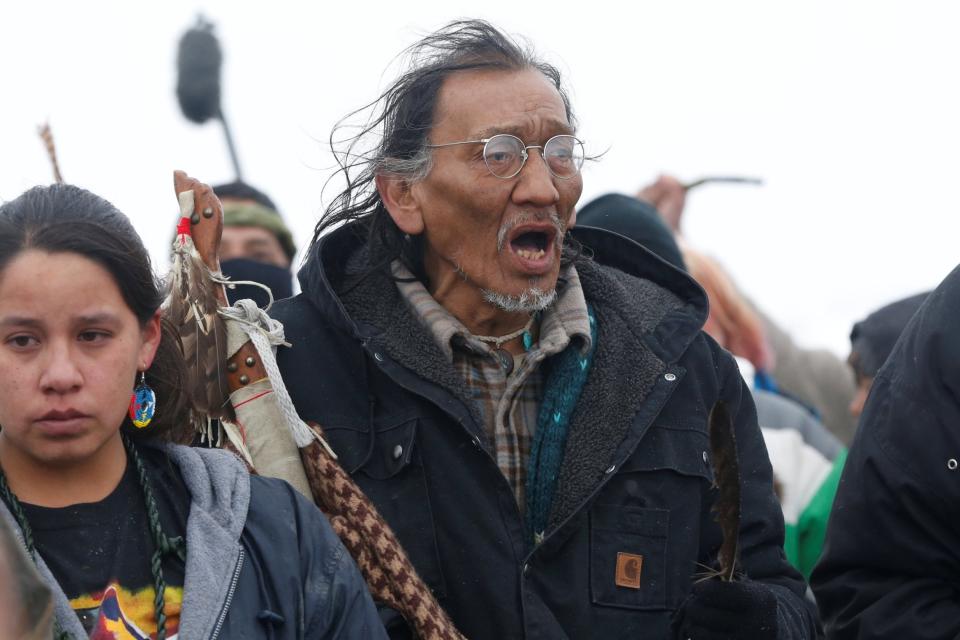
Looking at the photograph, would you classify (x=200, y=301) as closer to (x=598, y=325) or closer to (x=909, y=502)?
(x=598, y=325)

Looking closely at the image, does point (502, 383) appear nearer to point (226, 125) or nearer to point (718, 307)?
point (718, 307)

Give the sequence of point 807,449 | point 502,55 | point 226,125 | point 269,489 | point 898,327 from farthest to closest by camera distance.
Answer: point 226,125 < point 807,449 < point 898,327 < point 502,55 < point 269,489

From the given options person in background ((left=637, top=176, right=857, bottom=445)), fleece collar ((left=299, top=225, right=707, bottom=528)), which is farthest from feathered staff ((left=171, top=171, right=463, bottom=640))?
person in background ((left=637, top=176, right=857, bottom=445))

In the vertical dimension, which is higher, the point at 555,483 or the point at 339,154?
the point at 339,154

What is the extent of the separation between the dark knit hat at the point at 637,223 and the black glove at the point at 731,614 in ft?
6.76

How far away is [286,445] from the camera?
361cm

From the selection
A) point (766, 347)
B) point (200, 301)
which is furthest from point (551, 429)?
point (766, 347)

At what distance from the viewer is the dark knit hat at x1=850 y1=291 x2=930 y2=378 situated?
18.0 feet

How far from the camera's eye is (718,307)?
6355 millimetres

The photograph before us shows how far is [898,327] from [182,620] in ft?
11.0

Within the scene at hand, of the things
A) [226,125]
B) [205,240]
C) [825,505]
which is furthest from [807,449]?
[226,125]

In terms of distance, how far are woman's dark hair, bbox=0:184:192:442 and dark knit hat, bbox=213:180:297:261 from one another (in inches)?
117

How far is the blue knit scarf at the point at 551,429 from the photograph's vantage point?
→ 12.1 ft

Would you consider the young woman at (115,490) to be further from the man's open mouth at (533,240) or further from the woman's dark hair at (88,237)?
the man's open mouth at (533,240)
